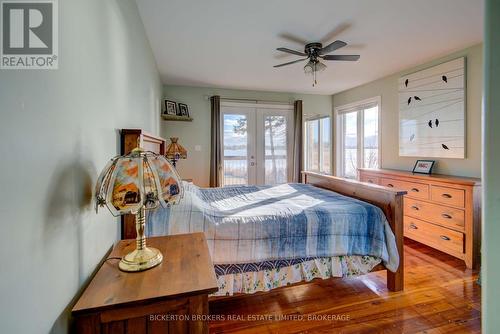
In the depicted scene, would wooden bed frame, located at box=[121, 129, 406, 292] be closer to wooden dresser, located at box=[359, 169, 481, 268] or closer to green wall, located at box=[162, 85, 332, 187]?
wooden dresser, located at box=[359, 169, 481, 268]

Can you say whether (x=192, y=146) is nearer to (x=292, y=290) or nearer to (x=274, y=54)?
(x=274, y=54)

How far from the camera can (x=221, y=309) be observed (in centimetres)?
194

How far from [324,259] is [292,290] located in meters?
0.49

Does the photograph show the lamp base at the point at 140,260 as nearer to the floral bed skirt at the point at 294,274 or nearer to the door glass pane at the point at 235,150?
the floral bed skirt at the point at 294,274

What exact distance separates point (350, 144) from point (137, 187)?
4.93 metres

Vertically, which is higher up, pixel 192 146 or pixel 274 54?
pixel 274 54

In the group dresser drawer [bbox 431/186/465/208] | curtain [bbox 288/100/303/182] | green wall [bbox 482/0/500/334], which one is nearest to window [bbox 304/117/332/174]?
curtain [bbox 288/100/303/182]

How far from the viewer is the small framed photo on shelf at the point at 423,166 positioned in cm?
337

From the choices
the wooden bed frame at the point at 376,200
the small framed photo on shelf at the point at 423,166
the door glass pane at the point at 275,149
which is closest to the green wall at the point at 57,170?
the wooden bed frame at the point at 376,200

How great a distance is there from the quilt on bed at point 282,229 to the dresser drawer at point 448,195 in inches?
49.9

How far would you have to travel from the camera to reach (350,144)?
5152mm

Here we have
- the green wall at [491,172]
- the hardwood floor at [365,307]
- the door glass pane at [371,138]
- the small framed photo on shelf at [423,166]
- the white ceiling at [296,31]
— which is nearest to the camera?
the green wall at [491,172]

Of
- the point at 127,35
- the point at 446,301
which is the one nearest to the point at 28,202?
the point at 127,35

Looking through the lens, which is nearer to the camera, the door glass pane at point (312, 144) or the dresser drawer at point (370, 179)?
the dresser drawer at point (370, 179)
